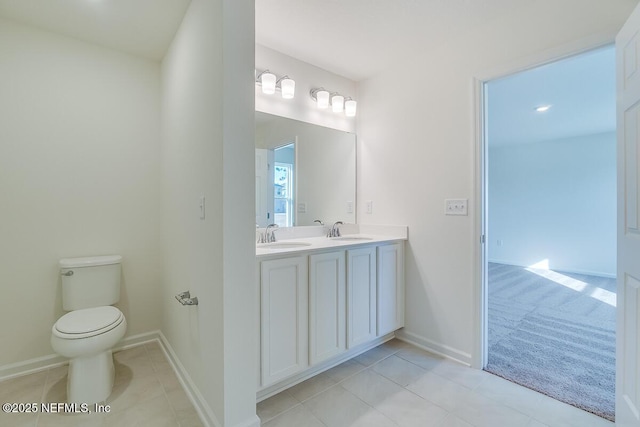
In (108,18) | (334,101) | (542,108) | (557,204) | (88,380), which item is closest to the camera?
(88,380)

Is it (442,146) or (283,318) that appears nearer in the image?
(283,318)

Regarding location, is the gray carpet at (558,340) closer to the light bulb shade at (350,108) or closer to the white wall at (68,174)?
the light bulb shade at (350,108)

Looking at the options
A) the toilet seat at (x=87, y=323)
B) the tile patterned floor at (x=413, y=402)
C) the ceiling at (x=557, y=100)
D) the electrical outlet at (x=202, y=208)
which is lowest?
the tile patterned floor at (x=413, y=402)

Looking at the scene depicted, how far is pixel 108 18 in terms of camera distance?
180 cm

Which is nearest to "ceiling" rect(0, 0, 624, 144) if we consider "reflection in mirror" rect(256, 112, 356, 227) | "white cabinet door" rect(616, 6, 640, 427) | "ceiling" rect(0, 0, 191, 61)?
"ceiling" rect(0, 0, 191, 61)

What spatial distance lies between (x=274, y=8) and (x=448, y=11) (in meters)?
1.08

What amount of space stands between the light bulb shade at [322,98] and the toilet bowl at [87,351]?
214 centimetres

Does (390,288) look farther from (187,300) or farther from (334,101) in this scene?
(334,101)

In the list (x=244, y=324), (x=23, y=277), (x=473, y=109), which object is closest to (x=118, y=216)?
(x=23, y=277)

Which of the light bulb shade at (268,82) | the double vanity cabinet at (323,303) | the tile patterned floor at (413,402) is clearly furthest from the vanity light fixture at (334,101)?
the tile patterned floor at (413,402)

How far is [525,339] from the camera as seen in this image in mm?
2426

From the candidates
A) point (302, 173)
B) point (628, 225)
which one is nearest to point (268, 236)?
point (302, 173)

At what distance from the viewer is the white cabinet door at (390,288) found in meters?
2.21

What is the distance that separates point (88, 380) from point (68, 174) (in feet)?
4.47
